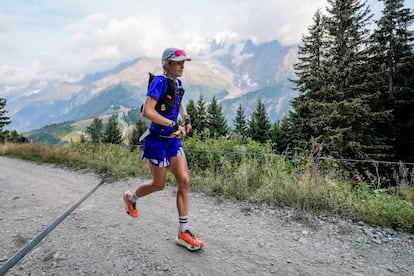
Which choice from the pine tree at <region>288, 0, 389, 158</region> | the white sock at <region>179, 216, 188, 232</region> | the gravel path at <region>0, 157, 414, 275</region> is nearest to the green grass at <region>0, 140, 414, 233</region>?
the gravel path at <region>0, 157, 414, 275</region>

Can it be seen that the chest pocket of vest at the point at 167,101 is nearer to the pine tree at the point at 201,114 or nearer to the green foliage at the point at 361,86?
the green foliage at the point at 361,86

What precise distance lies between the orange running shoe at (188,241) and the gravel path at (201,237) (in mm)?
65

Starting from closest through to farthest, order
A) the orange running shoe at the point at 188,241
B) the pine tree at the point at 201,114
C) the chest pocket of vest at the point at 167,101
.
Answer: the chest pocket of vest at the point at 167,101 → the orange running shoe at the point at 188,241 → the pine tree at the point at 201,114

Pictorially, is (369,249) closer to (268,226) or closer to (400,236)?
(400,236)

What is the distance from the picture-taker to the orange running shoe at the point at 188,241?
3264mm

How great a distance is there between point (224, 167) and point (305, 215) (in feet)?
7.40

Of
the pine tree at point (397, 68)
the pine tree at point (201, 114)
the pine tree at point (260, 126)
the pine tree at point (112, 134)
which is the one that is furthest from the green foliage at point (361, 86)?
the pine tree at point (112, 134)

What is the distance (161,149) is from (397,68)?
28011 millimetres

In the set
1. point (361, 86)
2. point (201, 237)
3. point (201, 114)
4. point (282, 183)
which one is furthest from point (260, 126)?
point (201, 237)

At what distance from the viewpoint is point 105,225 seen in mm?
4016

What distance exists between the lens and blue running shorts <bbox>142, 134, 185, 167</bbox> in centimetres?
321

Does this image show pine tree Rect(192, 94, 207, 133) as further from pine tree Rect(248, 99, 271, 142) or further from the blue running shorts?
the blue running shorts

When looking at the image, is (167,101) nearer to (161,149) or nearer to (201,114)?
(161,149)

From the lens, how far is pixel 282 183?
509 cm
